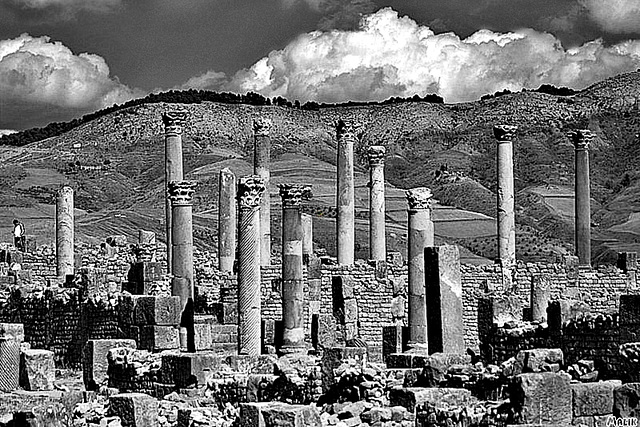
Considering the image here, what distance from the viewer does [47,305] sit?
29.5m

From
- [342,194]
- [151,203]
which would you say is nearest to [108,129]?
[151,203]

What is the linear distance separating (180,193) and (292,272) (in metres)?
3.82

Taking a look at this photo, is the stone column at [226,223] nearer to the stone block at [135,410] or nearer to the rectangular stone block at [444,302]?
the rectangular stone block at [444,302]

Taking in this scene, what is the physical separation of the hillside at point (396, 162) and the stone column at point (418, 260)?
3208 cm

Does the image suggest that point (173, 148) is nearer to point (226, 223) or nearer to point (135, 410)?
point (226, 223)

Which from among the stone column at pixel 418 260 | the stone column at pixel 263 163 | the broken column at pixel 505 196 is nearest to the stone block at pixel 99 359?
the stone column at pixel 418 260

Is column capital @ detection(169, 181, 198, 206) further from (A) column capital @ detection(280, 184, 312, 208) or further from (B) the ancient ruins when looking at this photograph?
(A) column capital @ detection(280, 184, 312, 208)

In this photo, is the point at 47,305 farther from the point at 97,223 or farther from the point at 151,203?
the point at 151,203

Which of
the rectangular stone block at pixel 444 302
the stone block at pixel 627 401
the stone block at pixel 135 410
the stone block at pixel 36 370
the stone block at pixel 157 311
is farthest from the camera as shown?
the stone block at pixel 157 311

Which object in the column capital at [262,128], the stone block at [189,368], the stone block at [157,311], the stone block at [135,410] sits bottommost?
the stone block at [135,410]

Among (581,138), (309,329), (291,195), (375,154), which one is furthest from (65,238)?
(581,138)

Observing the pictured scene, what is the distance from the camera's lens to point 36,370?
65.2ft

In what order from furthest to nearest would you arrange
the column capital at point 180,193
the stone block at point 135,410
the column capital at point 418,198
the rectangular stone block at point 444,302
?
the column capital at point 180,193 < the column capital at point 418,198 < the rectangular stone block at point 444,302 < the stone block at point 135,410

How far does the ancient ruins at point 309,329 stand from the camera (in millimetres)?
15148
